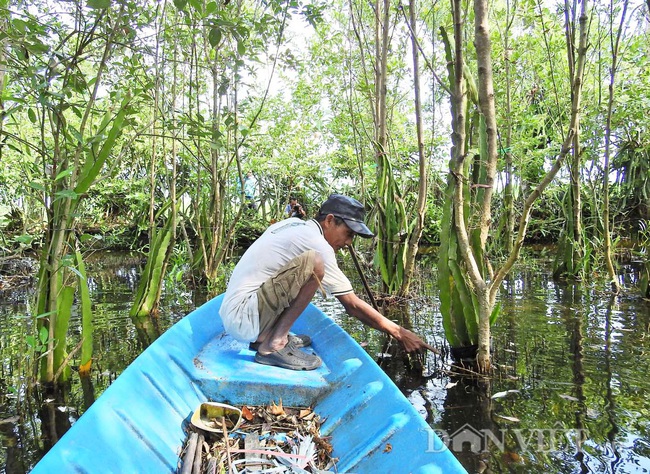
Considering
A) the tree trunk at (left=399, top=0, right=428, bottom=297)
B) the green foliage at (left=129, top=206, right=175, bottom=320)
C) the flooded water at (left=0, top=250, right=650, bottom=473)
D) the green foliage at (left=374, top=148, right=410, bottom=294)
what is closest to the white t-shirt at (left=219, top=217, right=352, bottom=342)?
the flooded water at (left=0, top=250, right=650, bottom=473)

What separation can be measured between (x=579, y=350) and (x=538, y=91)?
9038 mm

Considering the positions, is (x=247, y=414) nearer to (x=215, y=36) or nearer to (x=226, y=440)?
(x=226, y=440)

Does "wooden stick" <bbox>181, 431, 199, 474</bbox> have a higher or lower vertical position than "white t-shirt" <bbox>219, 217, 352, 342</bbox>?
lower

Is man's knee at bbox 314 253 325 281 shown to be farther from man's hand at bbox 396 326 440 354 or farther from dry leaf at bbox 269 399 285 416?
dry leaf at bbox 269 399 285 416

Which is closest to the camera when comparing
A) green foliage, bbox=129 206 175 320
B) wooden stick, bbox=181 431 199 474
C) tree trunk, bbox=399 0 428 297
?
wooden stick, bbox=181 431 199 474

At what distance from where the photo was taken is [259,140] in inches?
453

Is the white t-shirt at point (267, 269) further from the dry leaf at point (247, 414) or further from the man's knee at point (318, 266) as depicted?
the dry leaf at point (247, 414)

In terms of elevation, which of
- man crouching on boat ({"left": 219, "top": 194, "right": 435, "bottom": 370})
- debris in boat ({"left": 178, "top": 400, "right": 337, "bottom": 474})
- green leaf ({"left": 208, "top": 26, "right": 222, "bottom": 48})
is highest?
green leaf ({"left": 208, "top": 26, "right": 222, "bottom": 48})

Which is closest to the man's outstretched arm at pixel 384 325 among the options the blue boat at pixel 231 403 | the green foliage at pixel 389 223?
the blue boat at pixel 231 403

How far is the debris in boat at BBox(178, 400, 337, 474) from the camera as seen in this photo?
77.7 inches

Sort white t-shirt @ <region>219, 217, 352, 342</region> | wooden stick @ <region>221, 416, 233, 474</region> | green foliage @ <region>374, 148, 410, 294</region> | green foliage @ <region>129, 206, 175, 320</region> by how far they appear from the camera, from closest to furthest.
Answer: wooden stick @ <region>221, 416, 233, 474</region> < white t-shirt @ <region>219, 217, 352, 342</region> < green foliage @ <region>129, 206, 175, 320</region> < green foliage @ <region>374, 148, 410, 294</region>

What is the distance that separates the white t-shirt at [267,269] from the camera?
299cm

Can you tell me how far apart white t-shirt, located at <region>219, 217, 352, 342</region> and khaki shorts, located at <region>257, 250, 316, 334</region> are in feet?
0.17

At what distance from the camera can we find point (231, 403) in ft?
8.75
